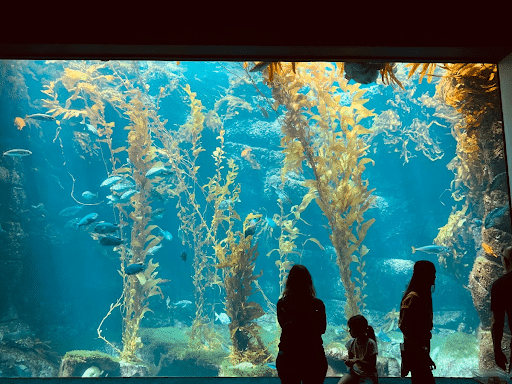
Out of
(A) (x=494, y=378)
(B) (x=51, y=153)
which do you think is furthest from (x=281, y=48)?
(B) (x=51, y=153)

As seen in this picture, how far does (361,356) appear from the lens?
110 inches

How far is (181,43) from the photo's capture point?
9.20 feet

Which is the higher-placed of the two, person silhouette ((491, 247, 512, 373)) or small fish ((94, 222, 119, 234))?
small fish ((94, 222, 119, 234))

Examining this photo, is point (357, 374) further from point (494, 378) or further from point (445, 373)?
point (445, 373)

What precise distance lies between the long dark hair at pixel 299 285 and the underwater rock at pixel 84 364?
7.35m

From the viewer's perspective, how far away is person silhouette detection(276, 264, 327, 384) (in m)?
2.48

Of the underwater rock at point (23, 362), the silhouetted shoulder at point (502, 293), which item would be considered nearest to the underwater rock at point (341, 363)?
the silhouetted shoulder at point (502, 293)

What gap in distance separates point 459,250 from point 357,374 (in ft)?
36.1

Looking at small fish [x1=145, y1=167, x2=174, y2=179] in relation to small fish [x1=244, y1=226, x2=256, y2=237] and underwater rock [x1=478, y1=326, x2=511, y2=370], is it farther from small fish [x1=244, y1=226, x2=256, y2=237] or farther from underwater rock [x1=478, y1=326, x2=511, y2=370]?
underwater rock [x1=478, y1=326, x2=511, y2=370]

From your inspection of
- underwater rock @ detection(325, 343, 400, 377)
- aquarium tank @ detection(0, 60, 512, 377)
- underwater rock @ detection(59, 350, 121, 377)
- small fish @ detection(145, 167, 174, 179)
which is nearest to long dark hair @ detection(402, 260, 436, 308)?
aquarium tank @ detection(0, 60, 512, 377)

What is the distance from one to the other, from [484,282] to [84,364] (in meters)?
8.09

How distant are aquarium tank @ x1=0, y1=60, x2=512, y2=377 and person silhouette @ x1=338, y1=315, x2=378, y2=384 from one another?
2.02 m

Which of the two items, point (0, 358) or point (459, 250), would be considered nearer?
point (0, 358)

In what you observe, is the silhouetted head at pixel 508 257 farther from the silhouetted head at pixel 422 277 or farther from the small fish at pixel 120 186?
the small fish at pixel 120 186
